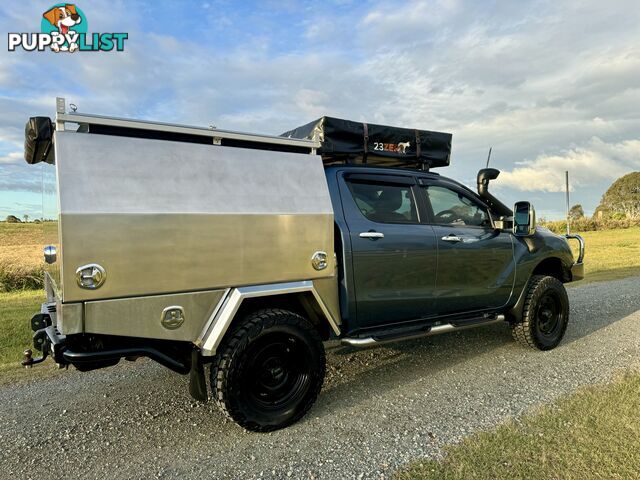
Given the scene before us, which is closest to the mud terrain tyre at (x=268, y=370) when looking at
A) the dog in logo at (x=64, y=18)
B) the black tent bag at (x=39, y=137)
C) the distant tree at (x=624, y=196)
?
the black tent bag at (x=39, y=137)

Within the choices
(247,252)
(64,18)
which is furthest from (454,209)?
(64,18)

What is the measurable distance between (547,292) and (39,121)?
528 cm

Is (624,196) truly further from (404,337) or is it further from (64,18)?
(404,337)

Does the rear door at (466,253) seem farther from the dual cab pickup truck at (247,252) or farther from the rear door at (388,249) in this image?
the rear door at (388,249)

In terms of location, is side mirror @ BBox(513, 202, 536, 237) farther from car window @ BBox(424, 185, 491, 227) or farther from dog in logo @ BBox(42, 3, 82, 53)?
dog in logo @ BBox(42, 3, 82, 53)

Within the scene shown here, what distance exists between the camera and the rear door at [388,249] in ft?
13.4

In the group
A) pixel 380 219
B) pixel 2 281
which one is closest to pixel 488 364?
pixel 380 219

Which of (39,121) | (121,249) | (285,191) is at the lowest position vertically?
(121,249)

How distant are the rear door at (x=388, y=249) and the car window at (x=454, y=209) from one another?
26cm

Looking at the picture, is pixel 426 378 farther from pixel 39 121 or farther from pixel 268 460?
pixel 39 121

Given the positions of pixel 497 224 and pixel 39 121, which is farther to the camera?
pixel 497 224

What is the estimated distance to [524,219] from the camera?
5164mm

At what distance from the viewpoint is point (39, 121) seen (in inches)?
125

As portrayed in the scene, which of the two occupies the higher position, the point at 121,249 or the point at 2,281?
the point at 121,249
